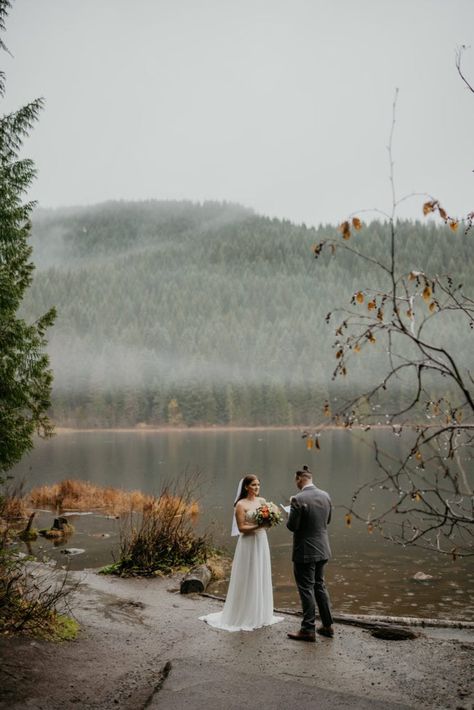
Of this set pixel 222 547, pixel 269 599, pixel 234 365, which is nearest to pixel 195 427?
pixel 234 365

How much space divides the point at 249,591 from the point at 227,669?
7.14 ft

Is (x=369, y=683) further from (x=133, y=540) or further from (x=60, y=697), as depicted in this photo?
(x=133, y=540)

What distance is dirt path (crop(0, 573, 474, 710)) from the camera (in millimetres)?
6246

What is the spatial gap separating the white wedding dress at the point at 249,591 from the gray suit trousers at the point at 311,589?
868 millimetres

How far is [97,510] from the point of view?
28969 millimetres

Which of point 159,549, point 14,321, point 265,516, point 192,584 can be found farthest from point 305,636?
point 159,549

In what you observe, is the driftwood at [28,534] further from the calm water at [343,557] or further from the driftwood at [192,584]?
the driftwood at [192,584]

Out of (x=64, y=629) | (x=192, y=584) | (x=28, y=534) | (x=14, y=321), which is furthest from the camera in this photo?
(x=28, y=534)

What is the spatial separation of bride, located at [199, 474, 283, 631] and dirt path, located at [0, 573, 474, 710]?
0.25 metres

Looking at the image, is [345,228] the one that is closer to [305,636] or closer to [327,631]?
[305,636]

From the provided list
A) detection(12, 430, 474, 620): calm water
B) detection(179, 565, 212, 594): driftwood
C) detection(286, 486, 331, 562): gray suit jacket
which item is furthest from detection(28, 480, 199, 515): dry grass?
detection(286, 486, 331, 562): gray suit jacket

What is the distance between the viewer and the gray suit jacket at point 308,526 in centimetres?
868

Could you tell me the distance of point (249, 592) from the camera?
9.37 meters

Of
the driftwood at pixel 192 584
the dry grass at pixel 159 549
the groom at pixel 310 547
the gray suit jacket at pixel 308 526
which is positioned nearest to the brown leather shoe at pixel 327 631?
the groom at pixel 310 547
